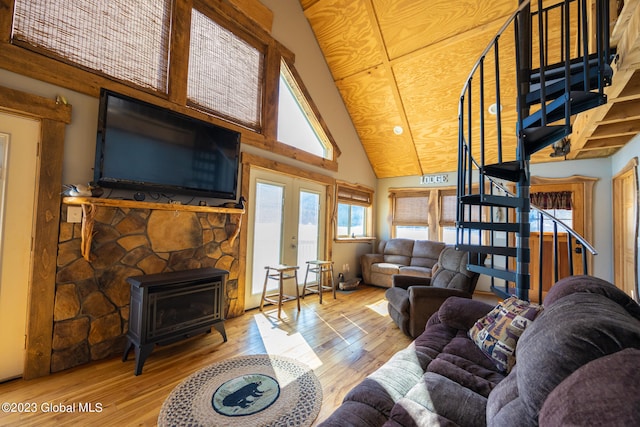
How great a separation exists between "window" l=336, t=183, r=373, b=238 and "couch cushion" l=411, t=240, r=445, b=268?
4.09 feet

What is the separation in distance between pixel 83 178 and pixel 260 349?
224cm

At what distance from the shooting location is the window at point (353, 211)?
554 centimetres

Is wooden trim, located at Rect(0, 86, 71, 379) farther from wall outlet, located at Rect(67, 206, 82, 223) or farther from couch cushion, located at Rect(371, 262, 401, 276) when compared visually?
couch cushion, located at Rect(371, 262, 401, 276)

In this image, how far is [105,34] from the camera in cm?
243

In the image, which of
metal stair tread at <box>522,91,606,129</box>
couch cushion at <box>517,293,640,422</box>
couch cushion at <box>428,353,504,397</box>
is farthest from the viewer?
metal stair tread at <box>522,91,606,129</box>

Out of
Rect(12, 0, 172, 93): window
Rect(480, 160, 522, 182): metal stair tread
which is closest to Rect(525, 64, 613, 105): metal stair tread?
Rect(480, 160, 522, 182): metal stair tread

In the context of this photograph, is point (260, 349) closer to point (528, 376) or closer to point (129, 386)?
point (129, 386)

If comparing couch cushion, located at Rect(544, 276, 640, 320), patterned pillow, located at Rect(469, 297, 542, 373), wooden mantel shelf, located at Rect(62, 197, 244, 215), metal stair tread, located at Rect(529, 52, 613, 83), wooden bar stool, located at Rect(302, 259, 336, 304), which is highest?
metal stair tread, located at Rect(529, 52, 613, 83)

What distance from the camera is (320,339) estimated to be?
111 inches

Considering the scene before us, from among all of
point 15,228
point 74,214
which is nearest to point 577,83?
point 74,214

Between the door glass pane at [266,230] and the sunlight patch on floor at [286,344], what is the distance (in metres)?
0.77

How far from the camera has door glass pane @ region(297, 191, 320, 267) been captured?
177 inches

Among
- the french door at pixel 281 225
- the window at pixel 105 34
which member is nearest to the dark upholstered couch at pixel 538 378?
the french door at pixel 281 225

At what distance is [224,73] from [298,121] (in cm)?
147
